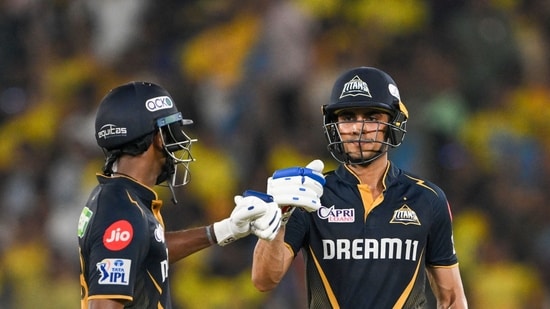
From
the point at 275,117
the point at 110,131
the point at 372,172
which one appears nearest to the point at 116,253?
the point at 110,131

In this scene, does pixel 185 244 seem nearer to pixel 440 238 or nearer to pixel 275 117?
pixel 440 238

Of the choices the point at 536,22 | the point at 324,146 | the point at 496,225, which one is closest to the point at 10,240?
the point at 324,146

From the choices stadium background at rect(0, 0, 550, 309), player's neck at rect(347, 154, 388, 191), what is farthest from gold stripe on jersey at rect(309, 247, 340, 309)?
stadium background at rect(0, 0, 550, 309)

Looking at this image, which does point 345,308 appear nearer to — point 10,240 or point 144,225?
point 144,225

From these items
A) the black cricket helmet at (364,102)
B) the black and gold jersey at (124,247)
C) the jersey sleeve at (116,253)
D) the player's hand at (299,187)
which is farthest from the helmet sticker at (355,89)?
the jersey sleeve at (116,253)

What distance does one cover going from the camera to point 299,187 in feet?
14.1

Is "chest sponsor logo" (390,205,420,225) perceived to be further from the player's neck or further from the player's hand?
the player's hand

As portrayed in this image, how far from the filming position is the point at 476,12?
884cm

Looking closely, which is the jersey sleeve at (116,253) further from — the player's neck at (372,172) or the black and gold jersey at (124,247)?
the player's neck at (372,172)

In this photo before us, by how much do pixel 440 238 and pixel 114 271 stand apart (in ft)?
4.42

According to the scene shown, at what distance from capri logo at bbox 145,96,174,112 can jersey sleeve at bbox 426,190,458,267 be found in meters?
1.12

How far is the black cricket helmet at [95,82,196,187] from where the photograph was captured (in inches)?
173

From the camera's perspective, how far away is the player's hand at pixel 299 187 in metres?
4.30

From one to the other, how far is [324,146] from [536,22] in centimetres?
199
